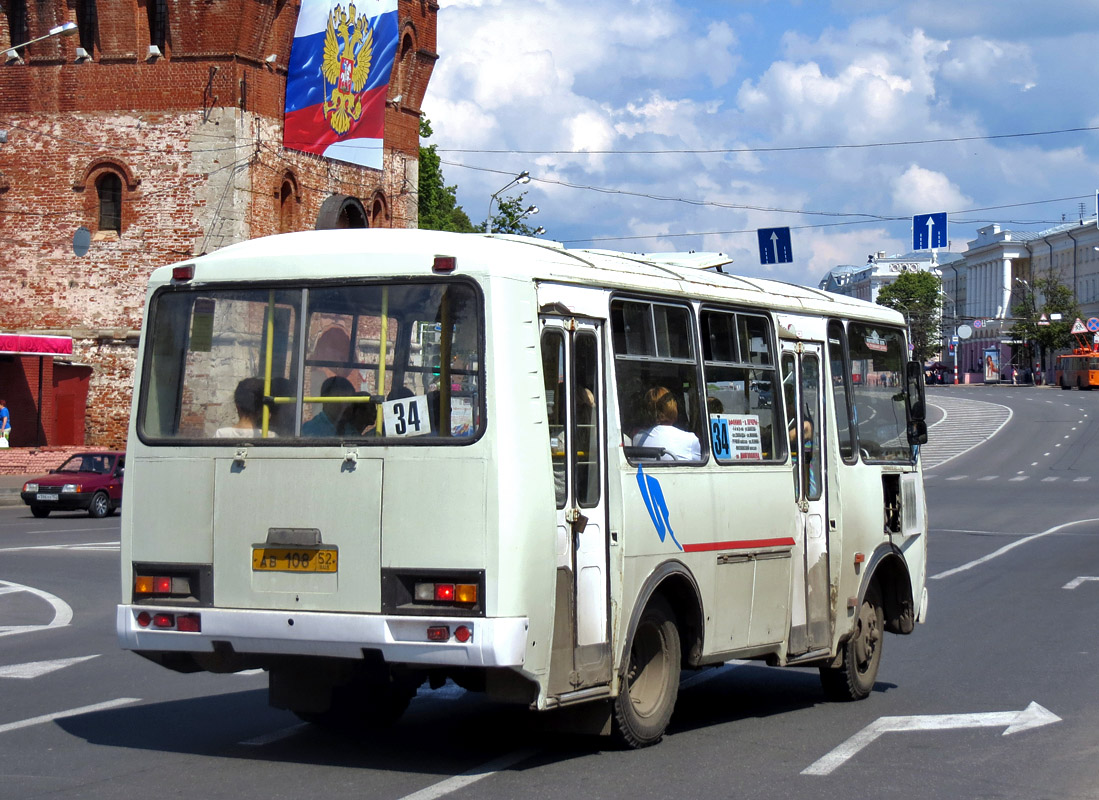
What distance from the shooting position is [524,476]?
725cm

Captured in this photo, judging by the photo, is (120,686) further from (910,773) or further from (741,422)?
(910,773)

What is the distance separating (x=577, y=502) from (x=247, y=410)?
1678mm

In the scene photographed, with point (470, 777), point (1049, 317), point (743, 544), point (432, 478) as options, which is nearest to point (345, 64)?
point (743, 544)

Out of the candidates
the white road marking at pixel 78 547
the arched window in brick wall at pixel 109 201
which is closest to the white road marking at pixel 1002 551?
the white road marking at pixel 78 547

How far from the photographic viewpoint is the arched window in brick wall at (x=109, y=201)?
40.4 m

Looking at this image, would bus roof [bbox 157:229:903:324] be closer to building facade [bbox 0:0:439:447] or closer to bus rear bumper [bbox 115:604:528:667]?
bus rear bumper [bbox 115:604:528:667]

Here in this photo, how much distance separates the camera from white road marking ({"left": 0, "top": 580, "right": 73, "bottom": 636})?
13.7 m

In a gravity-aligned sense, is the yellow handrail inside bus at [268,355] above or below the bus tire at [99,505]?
above

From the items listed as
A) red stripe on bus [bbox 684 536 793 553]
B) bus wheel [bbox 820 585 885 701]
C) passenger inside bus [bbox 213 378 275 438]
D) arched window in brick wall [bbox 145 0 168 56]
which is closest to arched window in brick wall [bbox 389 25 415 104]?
arched window in brick wall [bbox 145 0 168 56]

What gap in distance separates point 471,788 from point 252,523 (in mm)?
1636

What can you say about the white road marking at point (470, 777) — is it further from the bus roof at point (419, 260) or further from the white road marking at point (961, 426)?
the white road marking at point (961, 426)

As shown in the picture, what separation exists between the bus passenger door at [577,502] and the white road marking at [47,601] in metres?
7.48

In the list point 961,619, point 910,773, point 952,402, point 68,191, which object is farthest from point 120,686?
point 952,402

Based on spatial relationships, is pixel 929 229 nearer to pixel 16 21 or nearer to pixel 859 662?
pixel 16 21
